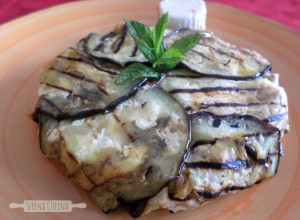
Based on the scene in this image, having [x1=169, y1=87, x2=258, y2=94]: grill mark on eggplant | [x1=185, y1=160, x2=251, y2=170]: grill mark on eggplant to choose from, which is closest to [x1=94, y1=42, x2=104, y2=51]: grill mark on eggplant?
[x1=169, y1=87, x2=258, y2=94]: grill mark on eggplant

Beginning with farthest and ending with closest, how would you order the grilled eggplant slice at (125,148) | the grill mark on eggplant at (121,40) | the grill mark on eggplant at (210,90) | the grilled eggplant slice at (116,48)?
1. the grill mark on eggplant at (121,40)
2. the grilled eggplant slice at (116,48)
3. the grill mark on eggplant at (210,90)
4. the grilled eggplant slice at (125,148)

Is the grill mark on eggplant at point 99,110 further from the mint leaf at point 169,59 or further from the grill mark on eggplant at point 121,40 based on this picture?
the grill mark on eggplant at point 121,40

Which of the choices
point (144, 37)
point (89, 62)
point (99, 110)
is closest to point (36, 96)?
point (89, 62)

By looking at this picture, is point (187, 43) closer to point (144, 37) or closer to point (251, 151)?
point (144, 37)

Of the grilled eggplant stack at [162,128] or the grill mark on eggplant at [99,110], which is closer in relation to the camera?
the grilled eggplant stack at [162,128]

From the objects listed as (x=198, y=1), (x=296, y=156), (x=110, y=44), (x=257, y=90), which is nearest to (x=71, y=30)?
(x=110, y=44)

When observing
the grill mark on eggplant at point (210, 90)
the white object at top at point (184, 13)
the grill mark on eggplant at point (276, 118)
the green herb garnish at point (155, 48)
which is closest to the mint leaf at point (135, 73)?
the green herb garnish at point (155, 48)
